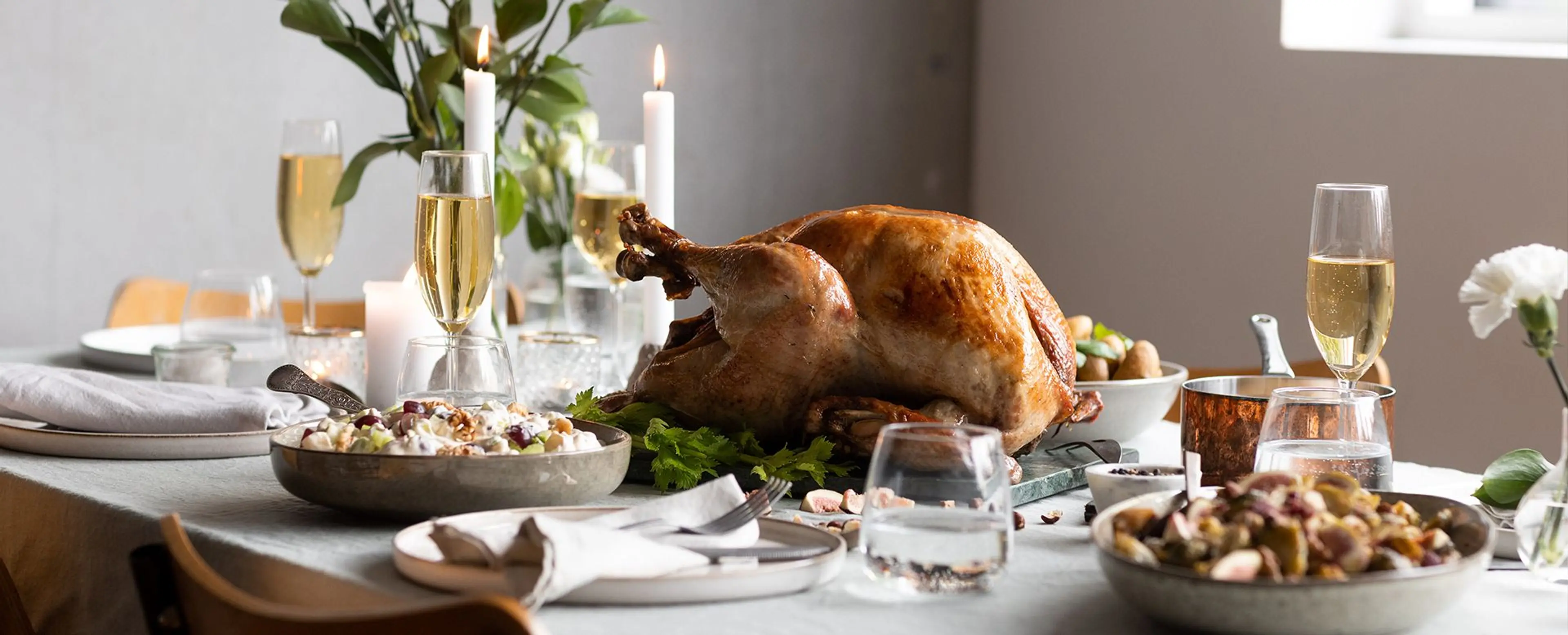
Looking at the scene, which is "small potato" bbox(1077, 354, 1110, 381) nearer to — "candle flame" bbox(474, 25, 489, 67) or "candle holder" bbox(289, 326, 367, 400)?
"candle flame" bbox(474, 25, 489, 67)

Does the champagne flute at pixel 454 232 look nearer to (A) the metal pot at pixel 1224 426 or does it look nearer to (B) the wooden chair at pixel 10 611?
(B) the wooden chair at pixel 10 611

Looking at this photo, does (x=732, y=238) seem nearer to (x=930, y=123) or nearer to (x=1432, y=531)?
(x=930, y=123)

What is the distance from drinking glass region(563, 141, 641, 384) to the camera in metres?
2.10

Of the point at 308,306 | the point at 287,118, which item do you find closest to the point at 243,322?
the point at 308,306

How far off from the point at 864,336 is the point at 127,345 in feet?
4.01

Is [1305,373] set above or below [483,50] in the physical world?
below

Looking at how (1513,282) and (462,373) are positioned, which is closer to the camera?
(1513,282)

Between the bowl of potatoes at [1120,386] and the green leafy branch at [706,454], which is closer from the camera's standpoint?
the green leafy branch at [706,454]

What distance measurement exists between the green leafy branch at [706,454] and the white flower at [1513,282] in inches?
21.4

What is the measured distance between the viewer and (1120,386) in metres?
1.57

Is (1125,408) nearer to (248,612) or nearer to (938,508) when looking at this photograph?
(938,508)

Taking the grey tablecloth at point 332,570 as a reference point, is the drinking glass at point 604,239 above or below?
above

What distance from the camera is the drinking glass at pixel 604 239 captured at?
6.88ft

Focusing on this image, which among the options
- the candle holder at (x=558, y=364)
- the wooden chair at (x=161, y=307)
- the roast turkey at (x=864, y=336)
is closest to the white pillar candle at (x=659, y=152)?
the candle holder at (x=558, y=364)
